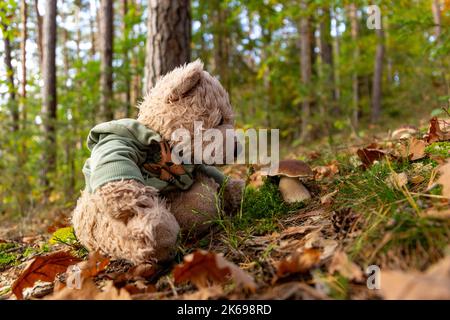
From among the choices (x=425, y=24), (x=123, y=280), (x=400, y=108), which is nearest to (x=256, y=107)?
(x=425, y=24)

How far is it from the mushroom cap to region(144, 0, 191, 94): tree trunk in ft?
6.46

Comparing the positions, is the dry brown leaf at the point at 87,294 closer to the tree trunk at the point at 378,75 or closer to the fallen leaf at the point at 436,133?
the fallen leaf at the point at 436,133

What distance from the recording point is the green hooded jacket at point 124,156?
183 cm

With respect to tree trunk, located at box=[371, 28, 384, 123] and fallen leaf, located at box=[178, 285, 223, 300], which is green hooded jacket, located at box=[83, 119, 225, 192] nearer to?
fallen leaf, located at box=[178, 285, 223, 300]

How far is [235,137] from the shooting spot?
7.14 ft

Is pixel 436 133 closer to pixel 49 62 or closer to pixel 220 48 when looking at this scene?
pixel 220 48

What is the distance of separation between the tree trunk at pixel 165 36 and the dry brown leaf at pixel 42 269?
93.9 inches

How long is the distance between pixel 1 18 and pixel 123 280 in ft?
17.9

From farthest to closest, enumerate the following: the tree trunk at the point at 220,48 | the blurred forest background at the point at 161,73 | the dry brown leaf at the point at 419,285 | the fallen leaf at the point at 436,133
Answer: the tree trunk at the point at 220,48, the blurred forest background at the point at 161,73, the fallen leaf at the point at 436,133, the dry brown leaf at the point at 419,285

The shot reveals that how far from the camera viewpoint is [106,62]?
827cm

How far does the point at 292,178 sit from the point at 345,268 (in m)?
1.35

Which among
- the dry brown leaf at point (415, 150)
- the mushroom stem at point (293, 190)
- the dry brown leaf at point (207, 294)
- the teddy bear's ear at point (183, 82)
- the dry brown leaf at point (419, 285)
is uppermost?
the teddy bear's ear at point (183, 82)

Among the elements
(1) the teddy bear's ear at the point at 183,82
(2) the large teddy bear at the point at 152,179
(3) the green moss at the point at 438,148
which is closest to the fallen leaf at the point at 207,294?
(2) the large teddy bear at the point at 152,179

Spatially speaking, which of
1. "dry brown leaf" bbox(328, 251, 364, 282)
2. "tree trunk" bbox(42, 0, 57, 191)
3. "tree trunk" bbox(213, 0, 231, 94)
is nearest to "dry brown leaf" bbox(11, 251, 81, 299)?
"dry brown leaf" bbox(328, 251, 364, 282)
